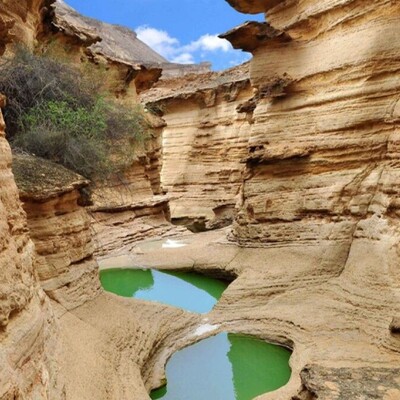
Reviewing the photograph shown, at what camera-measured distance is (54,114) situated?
25.6 feet

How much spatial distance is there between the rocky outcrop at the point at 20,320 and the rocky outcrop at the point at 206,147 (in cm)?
1357

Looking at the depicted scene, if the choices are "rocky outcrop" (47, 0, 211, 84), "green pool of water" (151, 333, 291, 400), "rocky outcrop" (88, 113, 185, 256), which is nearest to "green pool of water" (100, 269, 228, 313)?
"rocky outcrop" (88, 113, 185, 256)

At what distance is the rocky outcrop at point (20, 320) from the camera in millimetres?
2932

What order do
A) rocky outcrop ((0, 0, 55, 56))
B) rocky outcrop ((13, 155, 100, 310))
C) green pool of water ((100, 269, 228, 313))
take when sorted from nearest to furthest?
rocky outcrop ((13, 155, 100, 310)) < rocky outcrop ((0, 0, 55, 56)) < green pool of water ((100, 269, 228, 313))

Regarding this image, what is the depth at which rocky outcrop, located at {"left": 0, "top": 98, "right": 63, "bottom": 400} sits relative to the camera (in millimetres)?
2932

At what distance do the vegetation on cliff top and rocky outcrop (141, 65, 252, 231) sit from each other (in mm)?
9129

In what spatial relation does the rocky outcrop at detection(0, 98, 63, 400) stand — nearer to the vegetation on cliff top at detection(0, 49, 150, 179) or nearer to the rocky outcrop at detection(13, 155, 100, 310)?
the rocky outcrop at detection(13, 155, 100, 310)

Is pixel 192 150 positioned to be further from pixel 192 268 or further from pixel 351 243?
pixel 351 243

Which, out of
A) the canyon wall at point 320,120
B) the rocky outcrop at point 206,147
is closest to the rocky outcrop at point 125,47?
the rocky outcrop at point 206,147

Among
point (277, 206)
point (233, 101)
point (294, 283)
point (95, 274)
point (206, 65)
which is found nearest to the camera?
point (95, 274)

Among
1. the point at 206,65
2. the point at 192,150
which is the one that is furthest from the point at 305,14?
the point at 206,65

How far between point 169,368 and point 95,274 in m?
1.99

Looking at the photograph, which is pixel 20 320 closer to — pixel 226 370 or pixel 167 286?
pixel 226 370

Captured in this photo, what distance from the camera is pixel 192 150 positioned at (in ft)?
64.7
